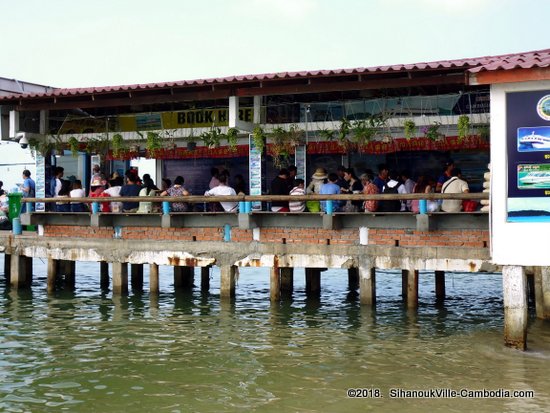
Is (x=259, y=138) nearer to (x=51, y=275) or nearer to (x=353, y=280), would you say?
(x=353, y=280)

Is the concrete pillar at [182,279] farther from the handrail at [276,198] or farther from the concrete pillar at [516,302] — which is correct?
the concrete pillar at [516,302]

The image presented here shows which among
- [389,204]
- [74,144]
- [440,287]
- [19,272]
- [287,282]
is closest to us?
[389,204]

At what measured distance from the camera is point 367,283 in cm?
1569

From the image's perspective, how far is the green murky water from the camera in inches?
390

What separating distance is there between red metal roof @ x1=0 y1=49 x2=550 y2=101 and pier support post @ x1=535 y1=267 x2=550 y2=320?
A: 13.0 feet

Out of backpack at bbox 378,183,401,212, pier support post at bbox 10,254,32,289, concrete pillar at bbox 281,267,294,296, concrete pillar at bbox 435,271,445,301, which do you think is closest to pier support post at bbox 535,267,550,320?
backpack at bbox 378,183,401,212

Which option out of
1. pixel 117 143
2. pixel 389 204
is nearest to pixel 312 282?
pixel 389 204

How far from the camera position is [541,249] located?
1152 cm

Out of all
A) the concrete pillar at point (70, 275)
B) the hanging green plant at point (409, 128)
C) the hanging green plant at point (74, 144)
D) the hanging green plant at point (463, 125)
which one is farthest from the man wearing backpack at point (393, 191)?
the concrete pillar at point (70, 275)

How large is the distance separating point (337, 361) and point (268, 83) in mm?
6812

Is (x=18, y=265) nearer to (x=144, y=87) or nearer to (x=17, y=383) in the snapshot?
(x=144, y=87)

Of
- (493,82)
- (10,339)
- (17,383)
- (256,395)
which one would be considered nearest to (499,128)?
(493,82)

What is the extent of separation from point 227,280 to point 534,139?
25.3 ft

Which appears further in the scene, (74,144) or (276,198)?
(74,144)
